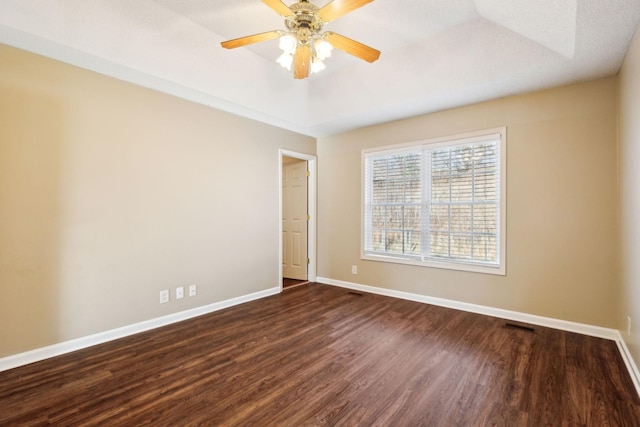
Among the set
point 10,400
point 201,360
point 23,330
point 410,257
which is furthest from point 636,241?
point 23,330

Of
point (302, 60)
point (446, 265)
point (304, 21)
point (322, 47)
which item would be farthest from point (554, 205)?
point (304, 21)

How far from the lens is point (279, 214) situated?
4.48 meters

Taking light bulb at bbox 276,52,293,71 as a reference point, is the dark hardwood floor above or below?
below

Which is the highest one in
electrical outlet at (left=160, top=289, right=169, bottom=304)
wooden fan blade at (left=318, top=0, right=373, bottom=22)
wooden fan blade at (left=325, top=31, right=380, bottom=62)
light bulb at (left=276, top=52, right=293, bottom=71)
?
wooden fan blade at (left=318, top=0, right=373, bottom=22)

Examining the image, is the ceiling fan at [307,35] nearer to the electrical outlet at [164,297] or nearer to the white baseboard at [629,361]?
the electrical outlet at [164,297]

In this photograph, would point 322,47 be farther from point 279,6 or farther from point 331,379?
point 331,379

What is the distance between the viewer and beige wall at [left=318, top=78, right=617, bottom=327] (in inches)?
113

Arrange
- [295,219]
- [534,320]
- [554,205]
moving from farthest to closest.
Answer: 1. [295,219]
2. [534,320]
3. [554,205]

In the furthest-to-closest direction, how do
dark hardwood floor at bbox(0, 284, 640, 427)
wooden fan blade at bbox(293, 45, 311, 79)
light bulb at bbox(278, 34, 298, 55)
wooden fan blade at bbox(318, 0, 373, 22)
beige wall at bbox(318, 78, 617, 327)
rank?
beige wall at bbox(318, 78, 617, 327), wooden fan blade at bbox(293, 45, 311, 79), light bulb at bbox(278, 34, 298, 55), wooden fan blade at bbox(318, 0, 373, 22), dark hardwood floor at bbox(0, 284, 640, 427)

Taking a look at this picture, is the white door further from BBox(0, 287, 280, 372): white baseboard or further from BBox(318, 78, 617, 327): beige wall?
BBox(318, 78, 617, 327): beige wall

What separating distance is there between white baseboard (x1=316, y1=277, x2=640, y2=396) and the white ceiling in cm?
248

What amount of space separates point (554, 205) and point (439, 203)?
1.20m

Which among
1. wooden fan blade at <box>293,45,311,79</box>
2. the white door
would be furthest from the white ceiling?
the white door

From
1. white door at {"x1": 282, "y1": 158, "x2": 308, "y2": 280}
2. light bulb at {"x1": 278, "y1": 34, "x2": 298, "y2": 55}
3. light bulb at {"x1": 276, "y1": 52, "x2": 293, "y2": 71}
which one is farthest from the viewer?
white door at {"x1": 282, "y1": 158, "x2": 308, "y2": 280}
